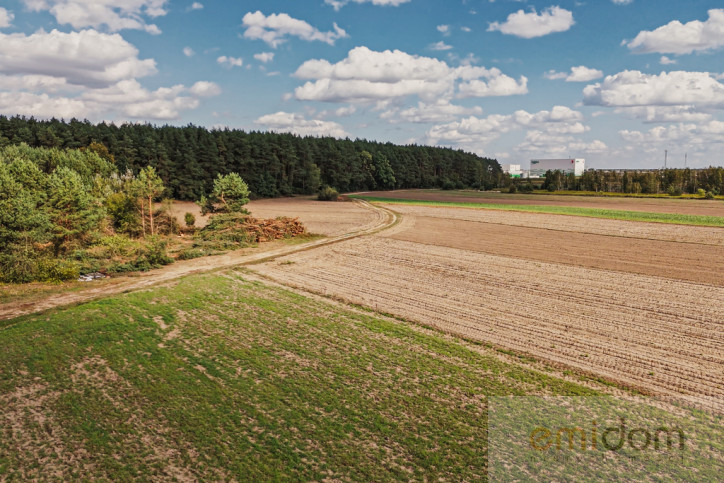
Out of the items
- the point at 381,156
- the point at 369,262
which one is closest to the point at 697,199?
the point at 381,156

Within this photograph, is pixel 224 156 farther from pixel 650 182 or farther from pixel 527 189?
pixel 650 182

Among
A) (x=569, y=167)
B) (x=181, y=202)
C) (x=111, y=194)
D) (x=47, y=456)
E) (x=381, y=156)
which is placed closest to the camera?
(x=47, y=456)

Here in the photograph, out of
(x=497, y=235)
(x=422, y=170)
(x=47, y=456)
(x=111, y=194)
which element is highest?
(x=422, y=170)

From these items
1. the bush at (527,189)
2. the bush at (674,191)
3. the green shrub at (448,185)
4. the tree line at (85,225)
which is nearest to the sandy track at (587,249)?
the tree line at (85,225)

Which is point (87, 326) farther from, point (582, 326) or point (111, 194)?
point (111, 194)

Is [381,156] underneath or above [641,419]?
above

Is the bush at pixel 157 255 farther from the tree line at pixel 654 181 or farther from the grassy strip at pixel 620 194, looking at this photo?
the tree line at pixel 654 181

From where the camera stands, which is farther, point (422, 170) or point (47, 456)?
point (422, 170)
